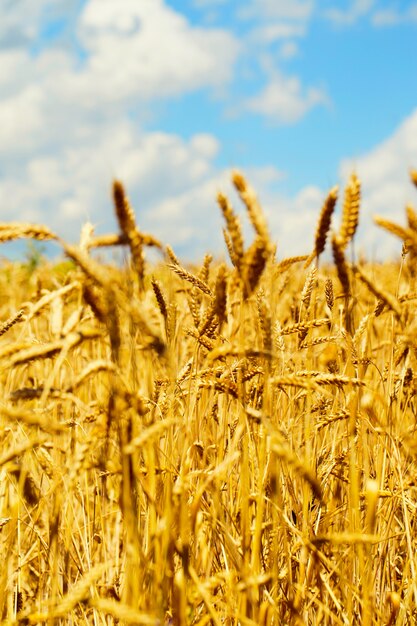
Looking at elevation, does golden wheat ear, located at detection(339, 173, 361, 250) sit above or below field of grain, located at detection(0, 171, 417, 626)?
above

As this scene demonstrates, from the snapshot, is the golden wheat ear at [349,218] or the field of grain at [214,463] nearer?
the field of grain at [214,463]

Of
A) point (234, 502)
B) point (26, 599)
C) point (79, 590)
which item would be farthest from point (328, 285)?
point (26, 599)

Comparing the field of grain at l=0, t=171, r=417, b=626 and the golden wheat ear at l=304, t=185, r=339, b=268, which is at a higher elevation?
the golden wheat ear at l=304, t=185, r=339, b=268

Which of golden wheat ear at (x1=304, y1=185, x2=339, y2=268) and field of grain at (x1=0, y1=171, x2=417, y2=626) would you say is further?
golden wheat ear at (x1=304, y1=185, x2=339, y2=268)

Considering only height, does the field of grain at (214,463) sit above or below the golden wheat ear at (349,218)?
below

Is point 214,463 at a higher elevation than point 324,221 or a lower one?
lower

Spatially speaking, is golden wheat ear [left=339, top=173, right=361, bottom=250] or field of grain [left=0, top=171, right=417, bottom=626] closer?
field of grain [left=0, top=171, right=417, bottom=626]

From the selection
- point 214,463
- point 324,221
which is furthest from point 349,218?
point 214,463

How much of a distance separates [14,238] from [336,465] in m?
1.30

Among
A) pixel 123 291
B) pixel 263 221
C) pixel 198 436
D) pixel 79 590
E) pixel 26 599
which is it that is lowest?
pixel 26 599

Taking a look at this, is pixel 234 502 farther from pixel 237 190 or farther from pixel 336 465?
pixel 237 190

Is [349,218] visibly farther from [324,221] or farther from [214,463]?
[214,463]

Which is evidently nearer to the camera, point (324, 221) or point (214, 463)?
point (324, 221)

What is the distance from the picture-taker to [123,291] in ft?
4.43
